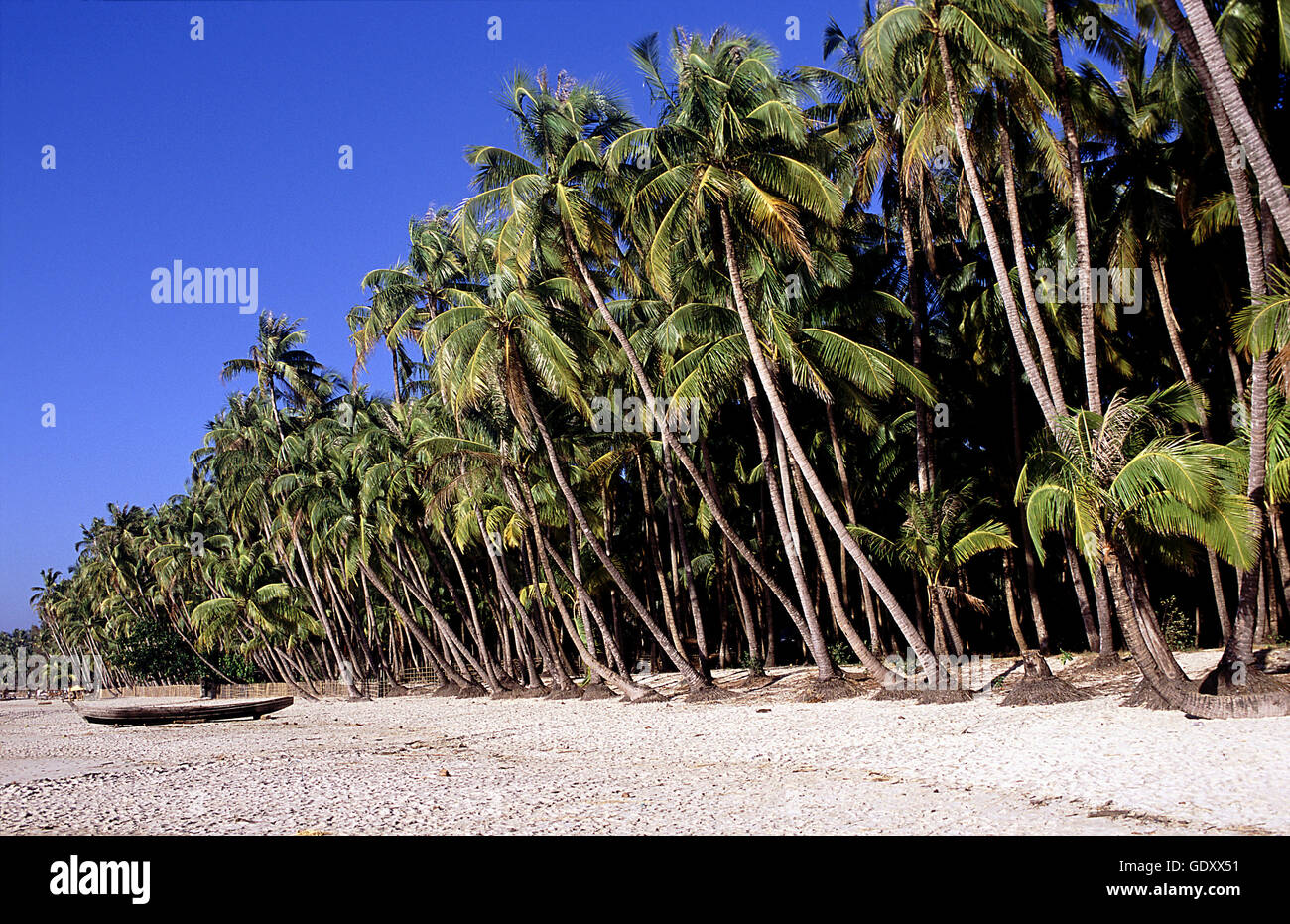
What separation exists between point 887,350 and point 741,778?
14656 mm

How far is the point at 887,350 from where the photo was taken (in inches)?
946

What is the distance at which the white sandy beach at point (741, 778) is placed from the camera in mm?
9055

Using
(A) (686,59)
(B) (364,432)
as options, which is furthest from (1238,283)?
(B) (364,432)

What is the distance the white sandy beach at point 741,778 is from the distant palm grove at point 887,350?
200 centimetres

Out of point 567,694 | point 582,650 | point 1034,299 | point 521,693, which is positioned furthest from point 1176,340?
point 521,693

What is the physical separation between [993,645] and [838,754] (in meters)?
18.8

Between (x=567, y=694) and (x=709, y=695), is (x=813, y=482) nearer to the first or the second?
(x=709, y=695)

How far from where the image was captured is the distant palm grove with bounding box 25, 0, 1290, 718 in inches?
517

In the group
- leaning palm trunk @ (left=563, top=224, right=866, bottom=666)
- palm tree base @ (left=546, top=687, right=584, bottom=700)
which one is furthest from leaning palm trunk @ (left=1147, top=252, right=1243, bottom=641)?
palm tree base @ (left=546, top=687, right=584, bottom=700)

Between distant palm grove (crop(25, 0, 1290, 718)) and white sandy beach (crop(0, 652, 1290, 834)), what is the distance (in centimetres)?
200

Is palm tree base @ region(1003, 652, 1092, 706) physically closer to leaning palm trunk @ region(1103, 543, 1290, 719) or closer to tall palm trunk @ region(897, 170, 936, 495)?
leaning palm trunk @ region(1103, 543, 1290, 719)

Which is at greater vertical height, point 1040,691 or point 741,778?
point 1040,691

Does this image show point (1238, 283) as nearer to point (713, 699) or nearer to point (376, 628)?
point (713, 699)

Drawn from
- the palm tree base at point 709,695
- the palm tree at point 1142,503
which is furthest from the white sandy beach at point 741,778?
the palm tree base at point 709,695
